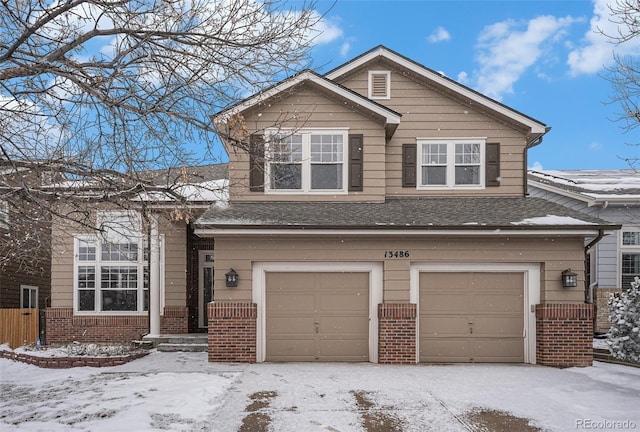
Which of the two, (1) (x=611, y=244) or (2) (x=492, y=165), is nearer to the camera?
(2) (x=492, y=165)

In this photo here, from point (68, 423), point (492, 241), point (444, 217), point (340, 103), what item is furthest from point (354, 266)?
point (68, 423)

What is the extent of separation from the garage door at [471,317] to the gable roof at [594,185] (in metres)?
5.99

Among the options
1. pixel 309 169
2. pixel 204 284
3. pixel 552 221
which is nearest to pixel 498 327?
pixel 552 221

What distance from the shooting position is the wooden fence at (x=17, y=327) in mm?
14822

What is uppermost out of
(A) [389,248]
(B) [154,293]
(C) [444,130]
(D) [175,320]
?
(C) [444,130]

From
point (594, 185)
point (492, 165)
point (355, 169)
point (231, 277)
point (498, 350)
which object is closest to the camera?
point (231, 277)

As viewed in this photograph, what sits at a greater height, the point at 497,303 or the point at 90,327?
the point at 497,303

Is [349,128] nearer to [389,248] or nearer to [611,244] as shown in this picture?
[389,248]

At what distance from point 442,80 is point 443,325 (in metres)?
6.43

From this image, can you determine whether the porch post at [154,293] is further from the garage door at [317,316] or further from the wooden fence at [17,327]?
the wooden fence at [17,327]

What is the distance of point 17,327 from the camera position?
14953mm

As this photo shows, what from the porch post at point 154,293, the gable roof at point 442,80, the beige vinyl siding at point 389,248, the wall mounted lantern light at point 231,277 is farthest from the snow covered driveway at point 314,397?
the gable roof at point 442,80

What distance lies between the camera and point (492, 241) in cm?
1177

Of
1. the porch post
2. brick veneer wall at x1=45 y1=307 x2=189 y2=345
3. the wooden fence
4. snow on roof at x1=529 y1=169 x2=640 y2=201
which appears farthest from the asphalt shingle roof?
the wooden fence
